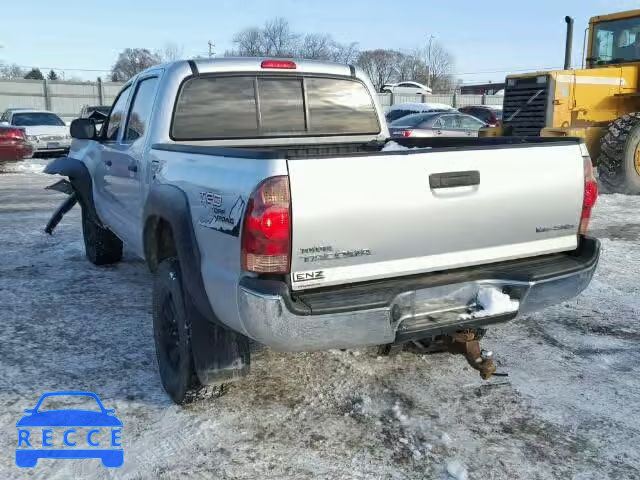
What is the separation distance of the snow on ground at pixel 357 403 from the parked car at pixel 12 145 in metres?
11.1

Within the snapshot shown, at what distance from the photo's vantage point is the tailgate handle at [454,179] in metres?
2.89

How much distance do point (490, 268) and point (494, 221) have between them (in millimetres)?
270

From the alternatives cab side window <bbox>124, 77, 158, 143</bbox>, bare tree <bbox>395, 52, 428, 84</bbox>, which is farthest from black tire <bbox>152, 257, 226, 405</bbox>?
bare tree <bbox>395, 52, 428, 84</bbox>

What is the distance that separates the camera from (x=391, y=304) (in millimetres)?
2803

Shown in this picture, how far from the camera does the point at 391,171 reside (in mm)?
2787

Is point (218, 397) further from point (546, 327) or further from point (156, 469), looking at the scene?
point (546, 327)

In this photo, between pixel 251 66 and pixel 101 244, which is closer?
pixel 251 66

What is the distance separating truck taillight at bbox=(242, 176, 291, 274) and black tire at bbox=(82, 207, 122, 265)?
409cm

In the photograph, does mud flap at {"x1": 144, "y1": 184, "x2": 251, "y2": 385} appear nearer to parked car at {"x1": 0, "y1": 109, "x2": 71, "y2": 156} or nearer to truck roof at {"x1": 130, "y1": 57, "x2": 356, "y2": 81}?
truck roof at {"x1": 130, "y1": 57, "x2": 356, "y2": 81}

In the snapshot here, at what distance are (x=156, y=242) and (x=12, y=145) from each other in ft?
42.9

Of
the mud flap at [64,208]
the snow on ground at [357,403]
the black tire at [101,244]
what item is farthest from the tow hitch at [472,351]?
the mud flap at [64,208]

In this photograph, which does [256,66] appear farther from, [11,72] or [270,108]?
[11,72]

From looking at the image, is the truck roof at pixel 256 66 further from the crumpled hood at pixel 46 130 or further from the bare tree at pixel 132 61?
the bare tree at pixel 132 61

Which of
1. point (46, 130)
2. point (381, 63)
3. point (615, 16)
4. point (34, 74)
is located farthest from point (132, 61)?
point (615, 16)
